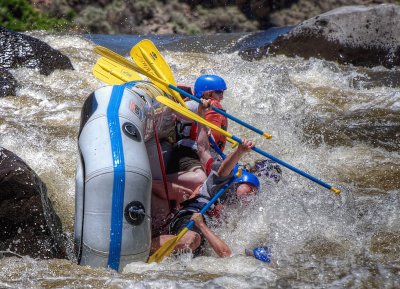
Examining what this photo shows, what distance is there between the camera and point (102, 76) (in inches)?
222

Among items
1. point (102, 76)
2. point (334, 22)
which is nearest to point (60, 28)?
point (334, 22)

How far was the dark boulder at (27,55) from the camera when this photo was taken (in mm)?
8180

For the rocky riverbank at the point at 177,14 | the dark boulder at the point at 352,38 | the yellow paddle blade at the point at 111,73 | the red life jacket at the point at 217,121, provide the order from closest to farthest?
the red life jacket at the point at 217,121 → the yellow paddle blade at the point at 111,73 → the dark boulder at the point at 352,38 → the rocky riverbank at the point at 177,14

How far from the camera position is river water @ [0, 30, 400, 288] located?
3875 millimetres

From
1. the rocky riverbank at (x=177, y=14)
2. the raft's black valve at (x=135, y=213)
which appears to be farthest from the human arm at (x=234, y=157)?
the rocky riverbank at (x=177, y=14)

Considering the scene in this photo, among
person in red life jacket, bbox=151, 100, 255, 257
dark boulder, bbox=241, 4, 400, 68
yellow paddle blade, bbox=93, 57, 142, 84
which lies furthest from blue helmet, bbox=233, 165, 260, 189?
dark boulder, bbox=241, 4, 400, 68

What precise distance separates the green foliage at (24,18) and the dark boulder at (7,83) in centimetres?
799

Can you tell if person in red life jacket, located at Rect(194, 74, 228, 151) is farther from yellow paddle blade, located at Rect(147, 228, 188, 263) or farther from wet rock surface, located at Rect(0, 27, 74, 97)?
wet rock surface, located at Rect(0, 27, 74, 97)

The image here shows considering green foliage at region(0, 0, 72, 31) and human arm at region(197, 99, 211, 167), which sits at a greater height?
human arm at region(197, 99, 211, 167)

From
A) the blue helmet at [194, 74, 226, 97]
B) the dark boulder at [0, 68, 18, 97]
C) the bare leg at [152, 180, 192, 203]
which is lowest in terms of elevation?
the bare leg at [152, 180, 192, 203]

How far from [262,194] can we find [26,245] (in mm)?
1525

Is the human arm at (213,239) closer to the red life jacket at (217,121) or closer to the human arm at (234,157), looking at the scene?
the human arm at (234,157)

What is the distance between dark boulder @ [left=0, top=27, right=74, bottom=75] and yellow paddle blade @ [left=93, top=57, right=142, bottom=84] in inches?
105

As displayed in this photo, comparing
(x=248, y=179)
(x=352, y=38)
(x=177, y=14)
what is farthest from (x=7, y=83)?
(x=177, y=14)
